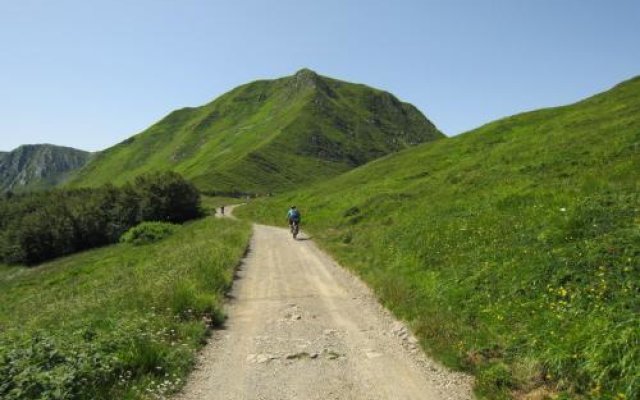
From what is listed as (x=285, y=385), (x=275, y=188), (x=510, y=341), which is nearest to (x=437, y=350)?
(x=510, y=341)

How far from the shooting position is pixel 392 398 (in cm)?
891

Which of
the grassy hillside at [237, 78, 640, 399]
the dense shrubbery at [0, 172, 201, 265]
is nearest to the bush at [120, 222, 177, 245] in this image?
the dense shrubbery at [0, 172, 201, 265]

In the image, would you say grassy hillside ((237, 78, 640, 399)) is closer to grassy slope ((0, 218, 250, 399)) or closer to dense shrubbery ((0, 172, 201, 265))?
grassy slope ((0, 218, 250, 399))

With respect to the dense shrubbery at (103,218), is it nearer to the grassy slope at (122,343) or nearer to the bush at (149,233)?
the bush at (149,233)

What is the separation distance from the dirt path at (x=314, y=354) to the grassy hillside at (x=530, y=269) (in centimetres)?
70

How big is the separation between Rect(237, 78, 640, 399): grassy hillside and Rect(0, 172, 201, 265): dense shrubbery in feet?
178

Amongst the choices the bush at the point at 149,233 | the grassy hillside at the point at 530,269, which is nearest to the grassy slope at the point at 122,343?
the grassy hillside at the point at 530,269

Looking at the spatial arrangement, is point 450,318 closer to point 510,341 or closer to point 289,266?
point 510,341

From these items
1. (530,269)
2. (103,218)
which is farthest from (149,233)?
(530,269)

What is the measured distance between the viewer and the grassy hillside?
8.75m

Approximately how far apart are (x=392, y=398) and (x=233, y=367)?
3.67 m

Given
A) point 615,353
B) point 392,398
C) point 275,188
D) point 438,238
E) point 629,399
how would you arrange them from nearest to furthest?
point 629,399, point 615,353, point 392,398, point 438,238, point 275,188

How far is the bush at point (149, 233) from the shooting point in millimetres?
62438

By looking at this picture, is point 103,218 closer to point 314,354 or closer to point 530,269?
point 314,354
